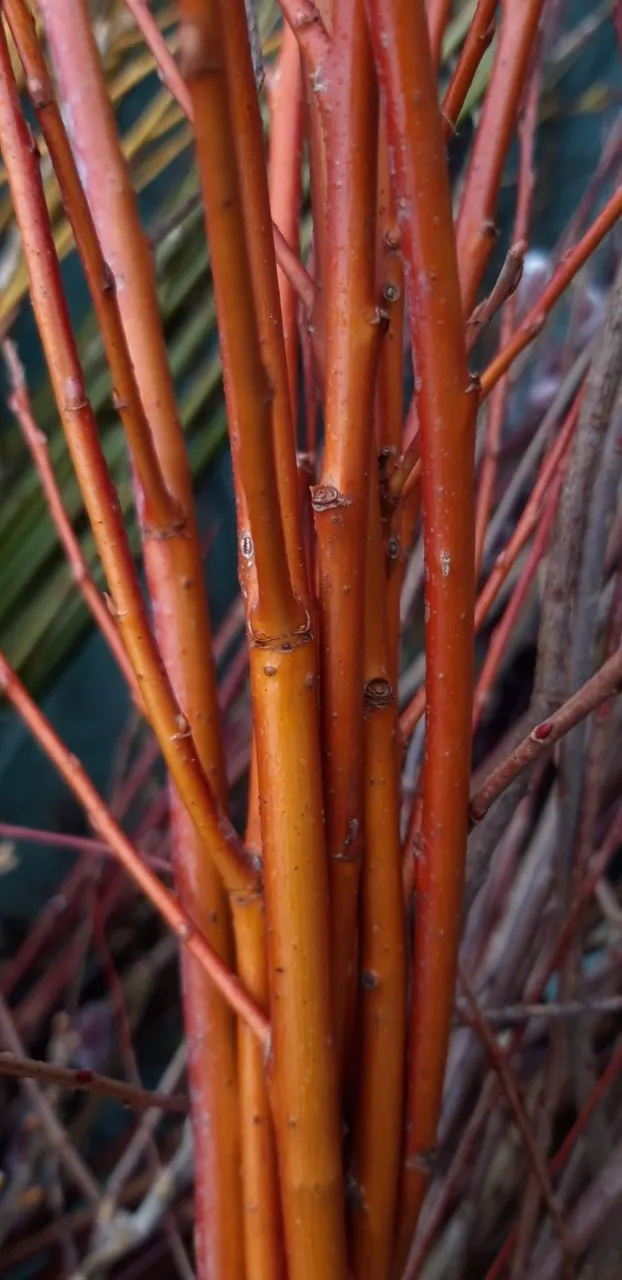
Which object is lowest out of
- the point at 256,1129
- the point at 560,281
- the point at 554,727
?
the point at 256,1129

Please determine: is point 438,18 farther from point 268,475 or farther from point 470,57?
point 268,475

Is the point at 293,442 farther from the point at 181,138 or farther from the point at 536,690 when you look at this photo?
the point at 181,138

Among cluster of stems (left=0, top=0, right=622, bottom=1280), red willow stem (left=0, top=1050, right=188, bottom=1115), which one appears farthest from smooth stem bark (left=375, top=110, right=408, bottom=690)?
red willow stem (left=0, top=1050, right=188, bottom=1115)

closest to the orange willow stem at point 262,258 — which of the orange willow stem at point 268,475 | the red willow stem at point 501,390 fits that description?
the orange willow stem at point 268,475

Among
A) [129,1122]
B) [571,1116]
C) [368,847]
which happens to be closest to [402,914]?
[368,847]

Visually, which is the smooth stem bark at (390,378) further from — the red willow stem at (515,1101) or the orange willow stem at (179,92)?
the red willow stem at (515,1101)

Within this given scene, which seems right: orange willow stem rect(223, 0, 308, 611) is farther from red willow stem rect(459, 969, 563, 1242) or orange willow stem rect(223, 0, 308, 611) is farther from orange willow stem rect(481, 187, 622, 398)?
→ red willow stem rect(459, 969, 563, 1242)

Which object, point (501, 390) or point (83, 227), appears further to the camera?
point (501, 390)

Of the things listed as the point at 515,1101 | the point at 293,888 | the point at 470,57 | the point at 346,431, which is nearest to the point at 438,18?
the point at 470,57
